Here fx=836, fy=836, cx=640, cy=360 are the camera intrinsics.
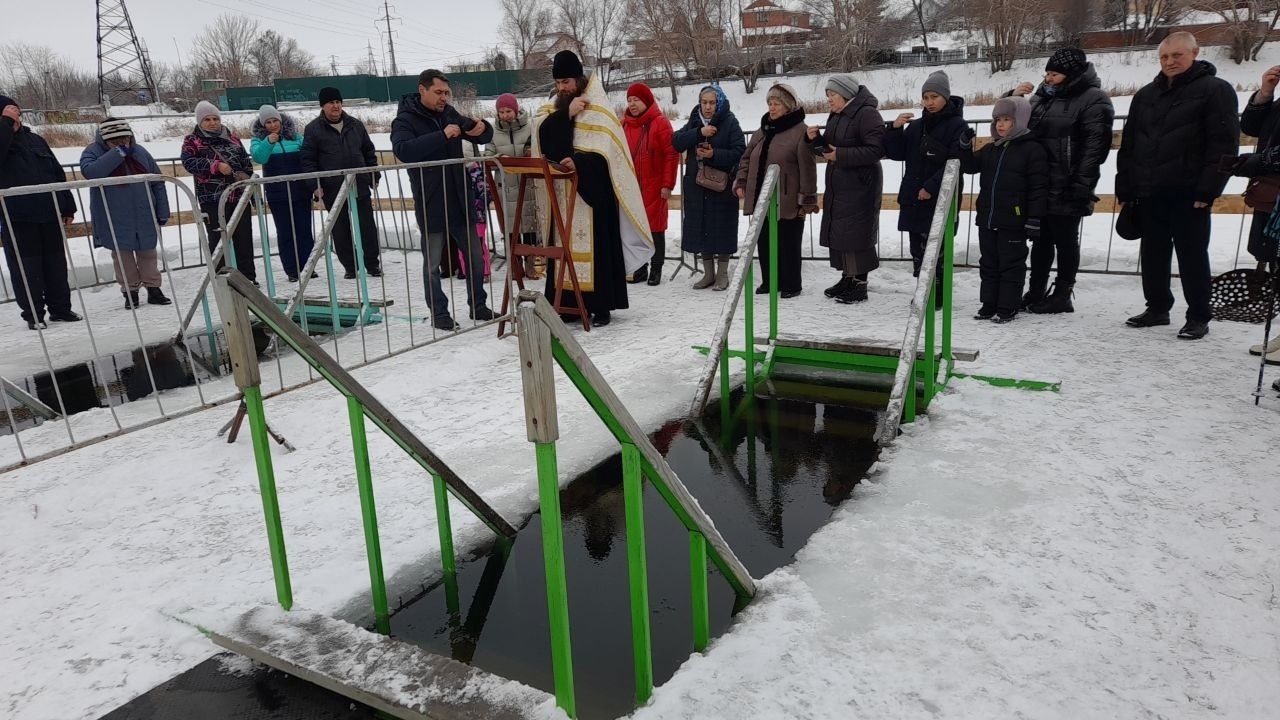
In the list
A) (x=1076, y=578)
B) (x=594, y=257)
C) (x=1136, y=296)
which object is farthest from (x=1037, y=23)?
(x=1076, y=578)

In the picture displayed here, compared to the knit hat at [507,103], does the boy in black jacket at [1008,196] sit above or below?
Result: below

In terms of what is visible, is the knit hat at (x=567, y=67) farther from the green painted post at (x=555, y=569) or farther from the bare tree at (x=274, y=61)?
the bare tree at (x=274, y=61)

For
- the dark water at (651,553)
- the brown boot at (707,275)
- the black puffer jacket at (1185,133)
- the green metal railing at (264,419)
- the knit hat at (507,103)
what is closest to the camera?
the green metal railing at (264,419)

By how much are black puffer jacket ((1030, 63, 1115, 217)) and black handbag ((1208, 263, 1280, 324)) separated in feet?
3.66

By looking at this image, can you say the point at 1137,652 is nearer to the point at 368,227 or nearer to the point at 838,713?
the point at 838,713

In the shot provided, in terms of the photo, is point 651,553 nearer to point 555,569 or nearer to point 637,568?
point 637,568

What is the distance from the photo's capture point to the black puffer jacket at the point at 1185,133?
499 cm

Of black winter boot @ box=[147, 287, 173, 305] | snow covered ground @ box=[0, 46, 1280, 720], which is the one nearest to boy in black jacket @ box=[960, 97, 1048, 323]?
snow covered ground @ box=[0, 46, 1280, 720]

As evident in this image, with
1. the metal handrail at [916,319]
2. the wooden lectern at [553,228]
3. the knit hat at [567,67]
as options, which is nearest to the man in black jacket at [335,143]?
the wooden lectern at [553,228]

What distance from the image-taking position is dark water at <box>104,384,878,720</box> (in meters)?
2.42

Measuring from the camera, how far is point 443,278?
8555 mm

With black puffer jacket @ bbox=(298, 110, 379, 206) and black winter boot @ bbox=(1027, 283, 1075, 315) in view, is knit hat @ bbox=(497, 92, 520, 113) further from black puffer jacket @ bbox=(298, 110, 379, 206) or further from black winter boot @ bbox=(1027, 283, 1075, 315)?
black winter boot @ bbox=(1027, 283, 1075, 315)

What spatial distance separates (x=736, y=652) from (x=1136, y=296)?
5721mm

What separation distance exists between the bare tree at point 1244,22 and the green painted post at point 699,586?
1114 inches
